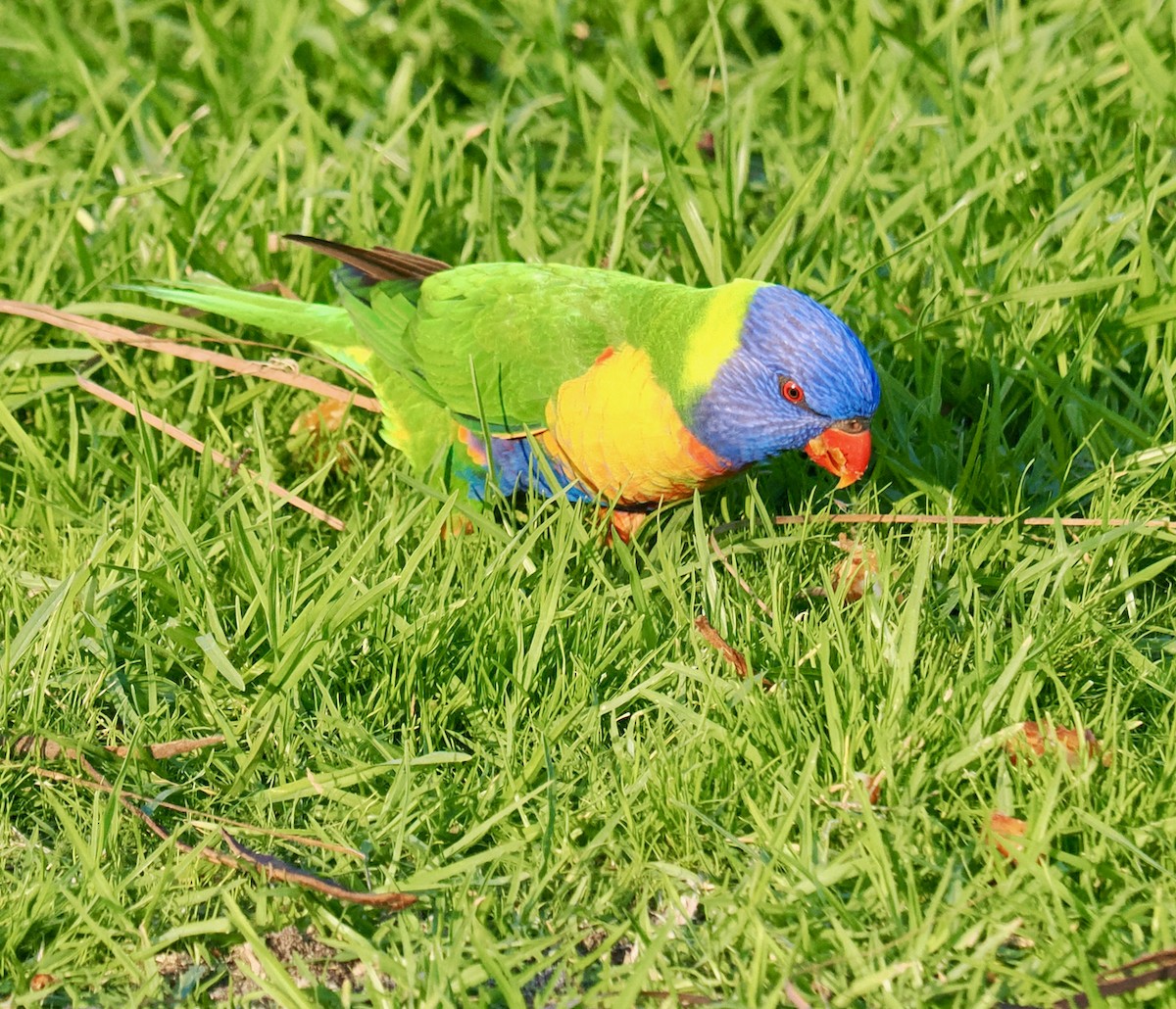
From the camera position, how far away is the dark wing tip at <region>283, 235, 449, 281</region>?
10.9 feet

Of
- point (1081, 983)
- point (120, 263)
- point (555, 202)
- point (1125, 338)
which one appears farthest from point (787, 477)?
point (120, 263)

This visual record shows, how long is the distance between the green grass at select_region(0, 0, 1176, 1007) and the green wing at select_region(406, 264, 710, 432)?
31cm

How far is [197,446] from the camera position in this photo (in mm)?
3254

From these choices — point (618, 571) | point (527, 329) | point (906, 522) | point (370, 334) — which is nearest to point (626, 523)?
point (618, 571)

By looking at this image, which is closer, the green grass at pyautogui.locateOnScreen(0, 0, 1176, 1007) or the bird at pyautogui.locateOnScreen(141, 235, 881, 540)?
the green grass at pyautogui.locateOnScreen(0, 0, 1176, 1007)

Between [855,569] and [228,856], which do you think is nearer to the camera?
[228,856]

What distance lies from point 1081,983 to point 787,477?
158 centimetres

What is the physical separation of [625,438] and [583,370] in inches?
9.0

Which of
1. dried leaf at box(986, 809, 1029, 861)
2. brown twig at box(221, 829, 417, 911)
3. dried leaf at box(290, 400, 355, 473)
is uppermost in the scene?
dried leaf at box(986, 809, 1029, 861)

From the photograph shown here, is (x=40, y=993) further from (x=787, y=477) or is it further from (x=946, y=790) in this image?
(x=787, y=477)

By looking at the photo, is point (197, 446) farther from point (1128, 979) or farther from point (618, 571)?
point (1128, 979)

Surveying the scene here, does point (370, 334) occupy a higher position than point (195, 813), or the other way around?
point (370, 334)

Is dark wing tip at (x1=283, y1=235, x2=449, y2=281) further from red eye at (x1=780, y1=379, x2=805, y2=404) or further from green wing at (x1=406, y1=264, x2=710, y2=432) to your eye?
red eye at (x1=780, y1=379, x2=805, y2=404)

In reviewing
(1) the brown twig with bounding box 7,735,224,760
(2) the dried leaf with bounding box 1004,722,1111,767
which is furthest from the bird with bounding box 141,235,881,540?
(1) the brown twig with bounding box 7,735,224,760
